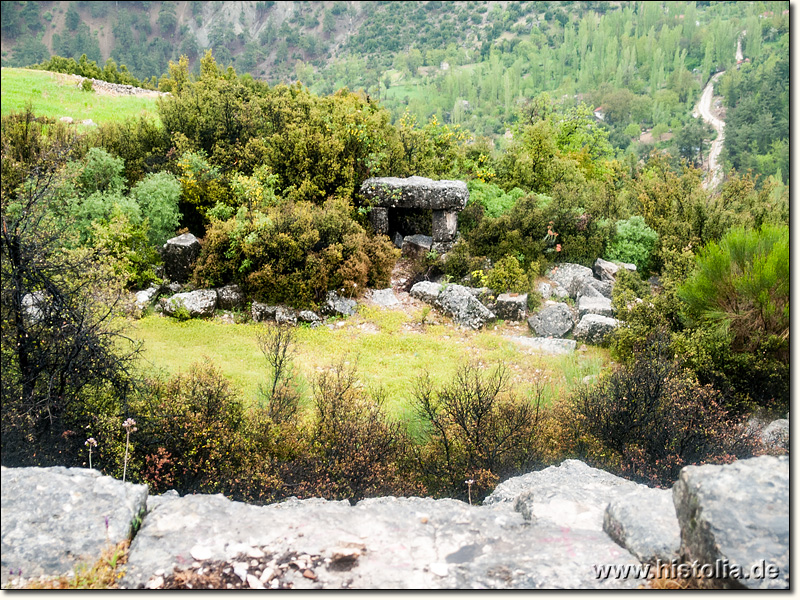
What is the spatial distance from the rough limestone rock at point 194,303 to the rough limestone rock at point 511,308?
6066 millimetres

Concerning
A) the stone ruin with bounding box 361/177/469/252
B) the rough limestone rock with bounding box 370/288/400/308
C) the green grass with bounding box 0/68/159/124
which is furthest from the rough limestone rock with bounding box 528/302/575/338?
the green grass with bounding box 0/68/159/124

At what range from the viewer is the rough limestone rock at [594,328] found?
10977 mm

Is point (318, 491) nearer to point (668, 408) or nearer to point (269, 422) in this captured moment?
point (269, 422)

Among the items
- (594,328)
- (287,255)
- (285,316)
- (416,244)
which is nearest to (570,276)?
(594,328)

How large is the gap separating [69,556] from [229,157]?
12.6 metres

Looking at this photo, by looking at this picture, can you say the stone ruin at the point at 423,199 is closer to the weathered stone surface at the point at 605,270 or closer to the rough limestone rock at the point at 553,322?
the rough limestone rock at the point at 553,322

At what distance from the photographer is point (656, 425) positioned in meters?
7.17

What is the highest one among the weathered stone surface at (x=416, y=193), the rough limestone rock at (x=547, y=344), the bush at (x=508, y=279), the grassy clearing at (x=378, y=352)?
the weathered stone surface at (x=416, y=193)

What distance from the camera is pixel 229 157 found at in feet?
48.6

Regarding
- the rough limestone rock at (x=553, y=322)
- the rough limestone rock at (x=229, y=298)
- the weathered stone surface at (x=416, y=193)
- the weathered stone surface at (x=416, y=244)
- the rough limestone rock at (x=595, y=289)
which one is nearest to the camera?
the rough limestone rock at (x=553, y=322)

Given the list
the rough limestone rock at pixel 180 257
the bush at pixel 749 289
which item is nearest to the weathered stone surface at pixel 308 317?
the rough limestone rock at pixel 180 257

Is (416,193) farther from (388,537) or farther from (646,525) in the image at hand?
(646,525)

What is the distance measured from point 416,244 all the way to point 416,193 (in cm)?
131

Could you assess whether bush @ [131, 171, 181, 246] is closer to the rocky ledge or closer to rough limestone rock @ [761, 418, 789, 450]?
the rocky ledge
